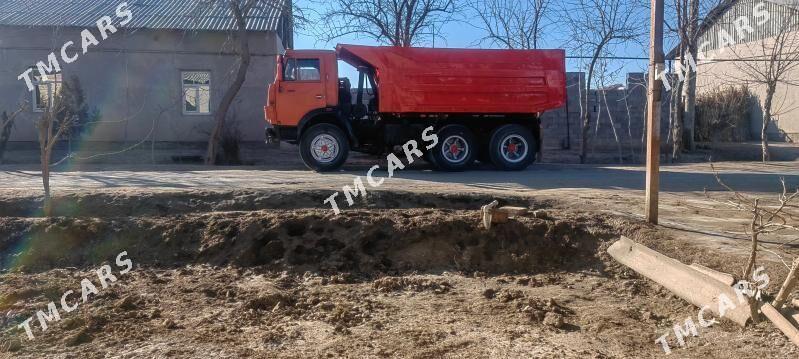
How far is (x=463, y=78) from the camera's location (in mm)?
13477

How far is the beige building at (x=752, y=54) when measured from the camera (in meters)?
23.0

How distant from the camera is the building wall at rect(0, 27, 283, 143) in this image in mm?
19938

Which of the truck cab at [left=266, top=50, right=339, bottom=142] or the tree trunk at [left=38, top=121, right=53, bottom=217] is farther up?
the truck cab at [left=266, top=50, right=339, bottom=142]

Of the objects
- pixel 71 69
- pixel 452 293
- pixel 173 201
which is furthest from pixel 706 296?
pixel 71 69

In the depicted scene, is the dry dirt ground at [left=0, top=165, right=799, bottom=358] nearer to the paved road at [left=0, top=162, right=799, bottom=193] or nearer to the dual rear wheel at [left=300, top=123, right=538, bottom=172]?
the paved road at [left=0, top=162, right=799, bottom=193]

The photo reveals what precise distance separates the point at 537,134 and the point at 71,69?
14.9 meters

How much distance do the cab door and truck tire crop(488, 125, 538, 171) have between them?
3873mm

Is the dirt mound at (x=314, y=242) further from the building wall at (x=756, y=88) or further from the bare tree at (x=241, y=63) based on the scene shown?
the building wall at (x=756, y=88)

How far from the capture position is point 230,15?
20.9 meters

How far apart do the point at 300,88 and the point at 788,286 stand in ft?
34.4

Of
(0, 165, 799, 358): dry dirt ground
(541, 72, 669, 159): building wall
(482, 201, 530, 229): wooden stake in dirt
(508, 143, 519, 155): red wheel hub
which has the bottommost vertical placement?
(0, 165, 799, 358): dry dirt ground

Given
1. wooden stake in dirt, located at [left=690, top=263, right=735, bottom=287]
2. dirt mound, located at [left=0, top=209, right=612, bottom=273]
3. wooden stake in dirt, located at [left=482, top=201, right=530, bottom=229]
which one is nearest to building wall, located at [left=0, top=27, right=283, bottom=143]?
dirt mound, located at [left=0, top=209, right=612, bottom=273]

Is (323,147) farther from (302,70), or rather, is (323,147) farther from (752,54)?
(752,54)

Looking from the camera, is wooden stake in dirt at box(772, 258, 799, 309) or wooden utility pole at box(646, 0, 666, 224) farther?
wooden utility pole at box(646, 0, 666, 224)
